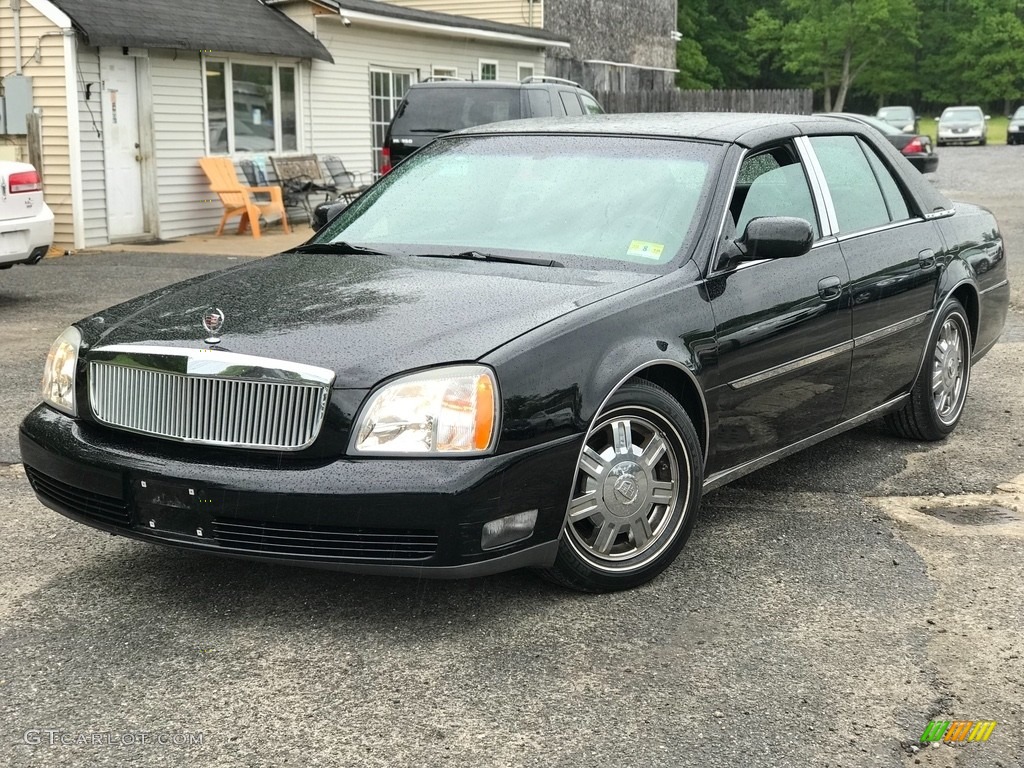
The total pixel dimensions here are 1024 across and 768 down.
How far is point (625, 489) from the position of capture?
4.04 metres

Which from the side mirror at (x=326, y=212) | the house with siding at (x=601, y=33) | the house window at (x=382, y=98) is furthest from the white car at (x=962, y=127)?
the side mirror at (x=326, y=212)

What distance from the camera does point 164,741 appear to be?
122 inches

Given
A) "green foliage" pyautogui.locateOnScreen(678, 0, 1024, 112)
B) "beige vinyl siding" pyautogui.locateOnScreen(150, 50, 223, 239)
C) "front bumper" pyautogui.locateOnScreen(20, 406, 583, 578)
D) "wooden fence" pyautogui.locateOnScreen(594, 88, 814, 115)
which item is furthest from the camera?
"green foliage" pyautogui.locateOnScreen(678, 0, 1024, 112)

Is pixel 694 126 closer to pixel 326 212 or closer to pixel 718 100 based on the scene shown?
pixel 326 212

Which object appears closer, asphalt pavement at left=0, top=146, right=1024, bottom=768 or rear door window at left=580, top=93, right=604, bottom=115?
asphalt pavement at left=0, top=146, right=1024, bottom=768

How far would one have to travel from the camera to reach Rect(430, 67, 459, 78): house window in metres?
22.3

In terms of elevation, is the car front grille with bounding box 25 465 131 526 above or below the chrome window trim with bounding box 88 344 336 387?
below

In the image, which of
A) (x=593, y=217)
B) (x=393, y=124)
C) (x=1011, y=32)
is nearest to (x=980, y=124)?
(x=1011, y=32)

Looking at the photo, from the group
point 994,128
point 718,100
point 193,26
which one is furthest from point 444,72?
point 994,128

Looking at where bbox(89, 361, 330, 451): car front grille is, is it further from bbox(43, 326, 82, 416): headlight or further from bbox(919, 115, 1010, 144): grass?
bbox(919, 115, 1010, 144): grass

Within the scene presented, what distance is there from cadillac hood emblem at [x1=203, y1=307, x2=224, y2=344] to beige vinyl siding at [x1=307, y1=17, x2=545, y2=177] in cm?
1612

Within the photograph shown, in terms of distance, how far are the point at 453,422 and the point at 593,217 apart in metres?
1.40

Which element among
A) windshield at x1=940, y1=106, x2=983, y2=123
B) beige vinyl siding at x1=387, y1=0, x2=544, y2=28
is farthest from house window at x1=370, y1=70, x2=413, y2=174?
windshield at x1=940, y1=106, x2=983, y2=123
